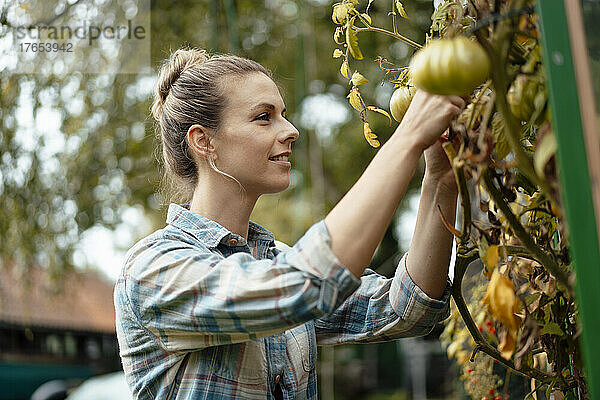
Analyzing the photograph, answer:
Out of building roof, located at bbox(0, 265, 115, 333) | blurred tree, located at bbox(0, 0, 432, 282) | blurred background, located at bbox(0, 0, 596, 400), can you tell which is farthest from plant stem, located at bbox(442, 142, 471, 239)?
building roof, located at bbox(0, 265, 115, 333)

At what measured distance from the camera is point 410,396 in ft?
28.4

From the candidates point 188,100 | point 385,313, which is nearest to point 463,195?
point 385,313

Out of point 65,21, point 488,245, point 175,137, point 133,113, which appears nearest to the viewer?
point 488,245

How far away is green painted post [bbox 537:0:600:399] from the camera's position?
539 millimetres

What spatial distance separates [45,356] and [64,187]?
5.34 meters

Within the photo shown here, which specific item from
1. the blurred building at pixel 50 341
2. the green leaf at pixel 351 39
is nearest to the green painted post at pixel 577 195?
the green leaf at pixel 351 39

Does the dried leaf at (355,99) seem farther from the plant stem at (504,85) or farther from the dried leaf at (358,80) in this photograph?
the plant stem at (504,85)

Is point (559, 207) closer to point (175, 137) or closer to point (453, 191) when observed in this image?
point (453, 191)

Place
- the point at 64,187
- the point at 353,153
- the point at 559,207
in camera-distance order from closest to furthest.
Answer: the point at 559,207, the point at 64,187, the point at 353,153

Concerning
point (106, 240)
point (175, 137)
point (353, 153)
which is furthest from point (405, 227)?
point (175, 137)

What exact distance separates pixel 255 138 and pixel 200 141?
126 millimetres

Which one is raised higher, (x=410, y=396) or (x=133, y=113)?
(x=133, y=113)

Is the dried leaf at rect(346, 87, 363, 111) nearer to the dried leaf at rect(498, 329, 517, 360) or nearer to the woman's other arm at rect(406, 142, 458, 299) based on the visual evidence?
the woman's other arm at rect(406, 142, 458, 299)

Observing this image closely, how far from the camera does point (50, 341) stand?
942 centimetres
